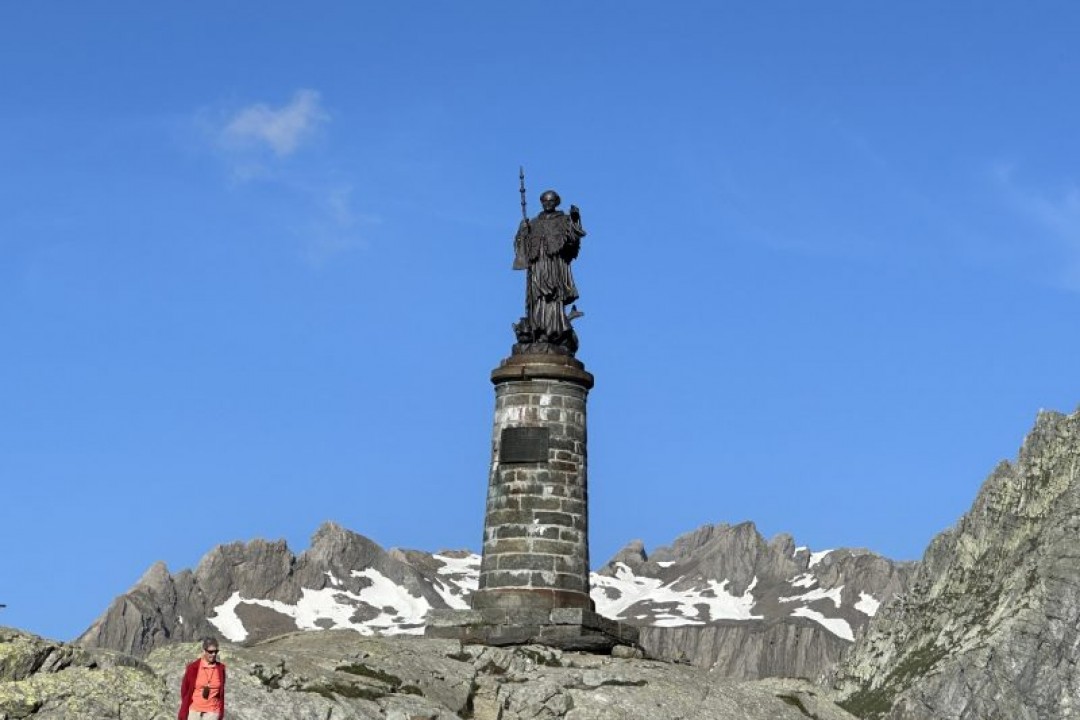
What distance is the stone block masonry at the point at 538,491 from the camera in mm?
33250

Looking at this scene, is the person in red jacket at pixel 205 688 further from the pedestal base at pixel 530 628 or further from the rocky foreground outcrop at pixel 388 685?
the pedestal base at pixel 530 628

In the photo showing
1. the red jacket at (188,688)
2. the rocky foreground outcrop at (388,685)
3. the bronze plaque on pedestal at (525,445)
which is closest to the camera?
the red jacket at (188,688)

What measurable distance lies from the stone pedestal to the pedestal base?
0.02 meters

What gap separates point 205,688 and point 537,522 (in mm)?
13941

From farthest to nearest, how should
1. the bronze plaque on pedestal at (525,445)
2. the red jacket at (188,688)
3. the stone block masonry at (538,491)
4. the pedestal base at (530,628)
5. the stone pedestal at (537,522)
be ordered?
the bronze plaque on pedestal at (525,445), the stone block masonry at (538,491), the stone pedestal at (537,522), the pedestal base at (530,628), the red jacket at (188,688)

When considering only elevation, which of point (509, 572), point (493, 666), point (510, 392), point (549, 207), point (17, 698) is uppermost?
point (549, 207)

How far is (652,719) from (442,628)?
645cm

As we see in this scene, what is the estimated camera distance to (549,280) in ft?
117

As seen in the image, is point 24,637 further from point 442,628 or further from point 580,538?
point 580,538

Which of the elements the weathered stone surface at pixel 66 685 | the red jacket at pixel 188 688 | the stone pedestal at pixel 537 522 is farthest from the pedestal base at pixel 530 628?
the red jacket at pixel 188 688

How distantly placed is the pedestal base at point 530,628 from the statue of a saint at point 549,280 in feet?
20.6

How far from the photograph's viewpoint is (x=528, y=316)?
118 feet

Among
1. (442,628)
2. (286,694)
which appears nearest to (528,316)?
(442,628)

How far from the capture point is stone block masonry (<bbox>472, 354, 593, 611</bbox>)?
1309 inches
